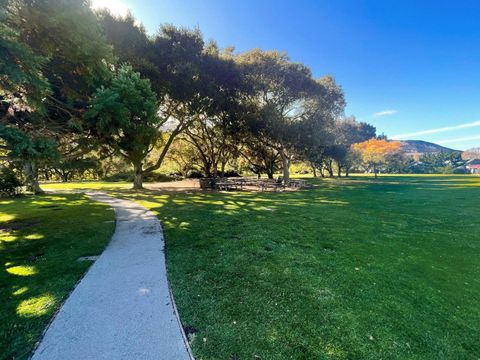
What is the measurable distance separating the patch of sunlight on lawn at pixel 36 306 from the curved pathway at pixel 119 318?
27 cm

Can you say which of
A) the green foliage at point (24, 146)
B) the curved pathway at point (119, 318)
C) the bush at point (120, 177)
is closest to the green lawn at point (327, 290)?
the curved pathway at point (119, 318)

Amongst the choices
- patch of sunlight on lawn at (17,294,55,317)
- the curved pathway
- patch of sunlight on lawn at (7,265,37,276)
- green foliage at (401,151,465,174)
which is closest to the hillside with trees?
patch of sunlight on lawn at (7,265,37,276)

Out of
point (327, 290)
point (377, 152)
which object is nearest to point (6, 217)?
point (327, 290)

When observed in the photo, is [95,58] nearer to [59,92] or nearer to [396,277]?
[59,92]

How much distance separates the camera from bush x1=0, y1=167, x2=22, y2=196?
738 inches

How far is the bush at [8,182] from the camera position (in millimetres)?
18750

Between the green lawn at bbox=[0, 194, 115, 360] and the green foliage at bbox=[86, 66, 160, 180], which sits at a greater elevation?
the green foliage at bbox=[86, 66, 160, 180]

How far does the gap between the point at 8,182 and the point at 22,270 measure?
63.4ft

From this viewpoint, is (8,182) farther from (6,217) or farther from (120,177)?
(120,177)

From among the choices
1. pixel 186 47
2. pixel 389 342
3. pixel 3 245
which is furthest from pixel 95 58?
pixel 186 47

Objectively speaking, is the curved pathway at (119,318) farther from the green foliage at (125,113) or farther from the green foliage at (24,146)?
the green foliage at (125,113)

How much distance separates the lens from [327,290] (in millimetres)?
4461

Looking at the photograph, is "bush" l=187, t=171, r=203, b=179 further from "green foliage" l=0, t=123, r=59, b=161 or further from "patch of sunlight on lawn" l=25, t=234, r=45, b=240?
"green foliage" l=0, t=123, r=59, b=161

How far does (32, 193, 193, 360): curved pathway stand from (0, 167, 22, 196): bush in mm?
20002
